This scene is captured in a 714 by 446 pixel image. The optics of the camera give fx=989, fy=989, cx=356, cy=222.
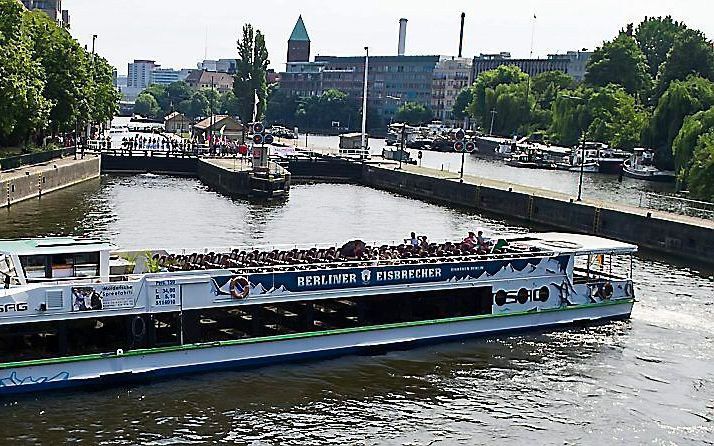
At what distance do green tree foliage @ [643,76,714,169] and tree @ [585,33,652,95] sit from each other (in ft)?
125

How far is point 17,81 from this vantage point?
5766cm

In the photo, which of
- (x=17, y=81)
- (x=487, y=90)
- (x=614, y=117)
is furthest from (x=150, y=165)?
(x=487, y=90)

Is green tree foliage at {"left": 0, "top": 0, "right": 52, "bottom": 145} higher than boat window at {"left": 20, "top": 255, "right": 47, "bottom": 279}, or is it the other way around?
green tree foliage at {"left": 0, "top": 0, "right": 52, "bottom": 145}

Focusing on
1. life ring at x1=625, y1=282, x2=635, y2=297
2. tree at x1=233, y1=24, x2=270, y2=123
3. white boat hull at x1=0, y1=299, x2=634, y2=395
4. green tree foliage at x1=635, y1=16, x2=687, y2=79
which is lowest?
white boat hull at x1=0, y1=299, x2=634, y2=395

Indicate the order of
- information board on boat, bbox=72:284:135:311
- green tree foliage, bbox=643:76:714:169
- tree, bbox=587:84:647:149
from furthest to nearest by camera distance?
tree, bbox=587:84:647:149, green tree foliage, bbox=643:76:714:169, information board on boat, bbox=72:284:135:311

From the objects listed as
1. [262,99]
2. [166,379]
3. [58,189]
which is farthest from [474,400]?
[262,99]

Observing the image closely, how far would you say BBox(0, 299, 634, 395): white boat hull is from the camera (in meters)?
23.3

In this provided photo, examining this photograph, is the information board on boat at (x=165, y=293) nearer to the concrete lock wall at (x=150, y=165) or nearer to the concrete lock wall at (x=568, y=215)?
the concrete lock wall at (x=568, y=215)

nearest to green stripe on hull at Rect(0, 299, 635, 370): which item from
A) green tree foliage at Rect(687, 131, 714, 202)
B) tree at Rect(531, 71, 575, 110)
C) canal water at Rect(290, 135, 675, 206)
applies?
green tree foliage at Rect(687, 131, 714, 202)

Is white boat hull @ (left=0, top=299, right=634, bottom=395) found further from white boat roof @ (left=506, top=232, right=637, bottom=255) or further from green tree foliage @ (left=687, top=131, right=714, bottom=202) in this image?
green tree foliage @ (left=687, top=131, right=714, bottom=202)

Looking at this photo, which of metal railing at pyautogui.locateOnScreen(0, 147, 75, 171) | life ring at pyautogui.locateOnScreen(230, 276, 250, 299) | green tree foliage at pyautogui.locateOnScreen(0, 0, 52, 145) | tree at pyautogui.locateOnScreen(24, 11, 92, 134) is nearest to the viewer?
life ring at pyautogui.locateOnScreen(230, 276, 250, 299)

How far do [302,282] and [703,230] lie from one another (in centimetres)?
2820

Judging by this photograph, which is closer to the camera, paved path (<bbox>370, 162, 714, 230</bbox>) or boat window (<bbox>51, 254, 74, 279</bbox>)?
boat window (<bbox>51, 254, 74, 279</bbox>)

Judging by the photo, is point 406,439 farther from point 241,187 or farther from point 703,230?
point 241,187
